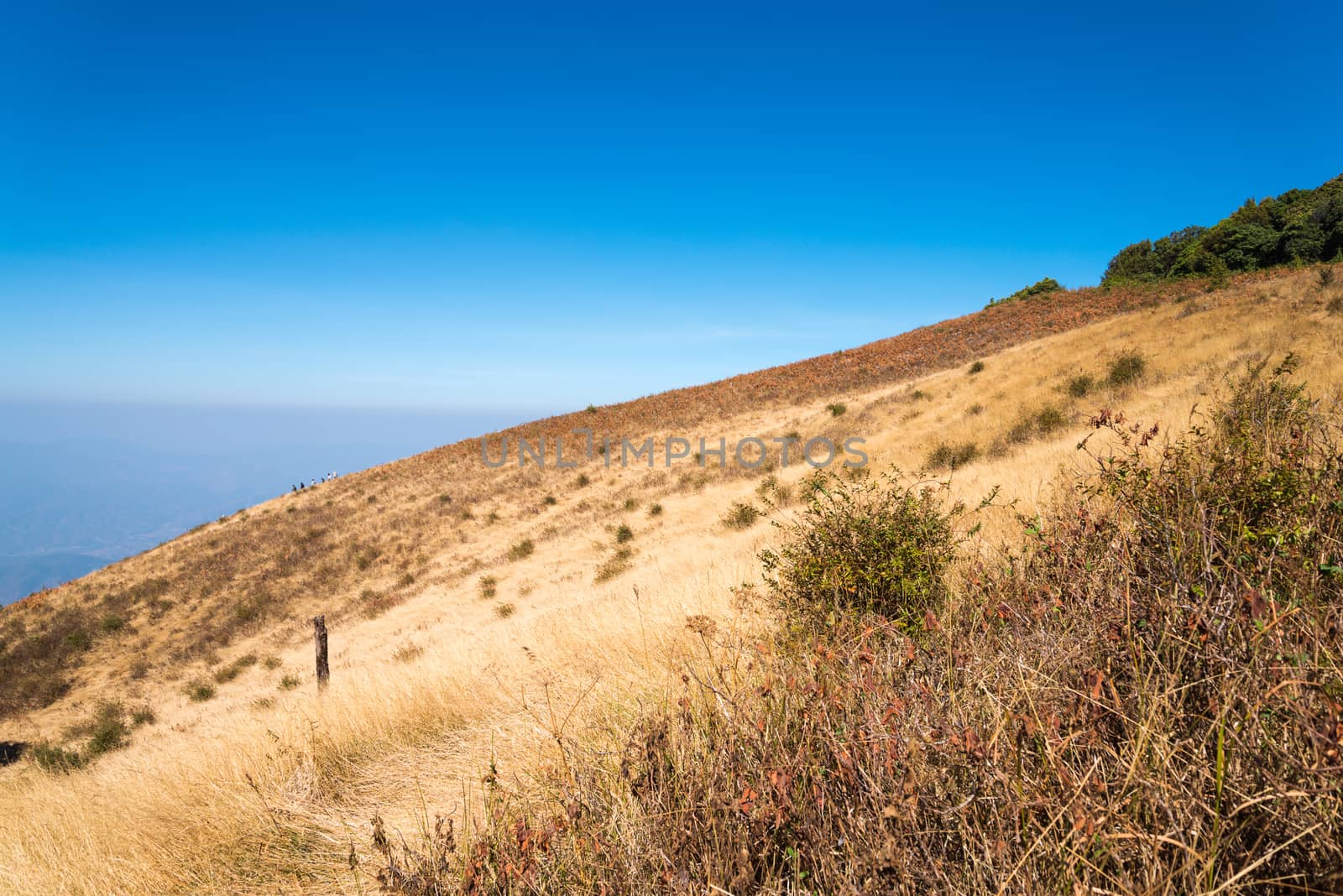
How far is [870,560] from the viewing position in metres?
4.98

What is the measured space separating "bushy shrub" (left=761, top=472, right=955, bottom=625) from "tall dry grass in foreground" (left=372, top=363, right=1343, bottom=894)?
122cm

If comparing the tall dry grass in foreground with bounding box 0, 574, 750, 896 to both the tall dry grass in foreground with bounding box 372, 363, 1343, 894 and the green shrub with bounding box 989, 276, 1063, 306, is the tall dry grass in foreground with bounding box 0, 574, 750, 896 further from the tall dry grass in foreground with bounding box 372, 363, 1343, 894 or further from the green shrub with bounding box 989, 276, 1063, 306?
the green shrub with bounding box 989, 276, 1063, 306

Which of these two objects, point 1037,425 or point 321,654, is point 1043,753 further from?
point 1037,425

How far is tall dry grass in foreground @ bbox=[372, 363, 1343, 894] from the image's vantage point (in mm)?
1403

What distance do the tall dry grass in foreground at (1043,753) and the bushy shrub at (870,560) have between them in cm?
122

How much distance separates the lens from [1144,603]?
2.26 metres

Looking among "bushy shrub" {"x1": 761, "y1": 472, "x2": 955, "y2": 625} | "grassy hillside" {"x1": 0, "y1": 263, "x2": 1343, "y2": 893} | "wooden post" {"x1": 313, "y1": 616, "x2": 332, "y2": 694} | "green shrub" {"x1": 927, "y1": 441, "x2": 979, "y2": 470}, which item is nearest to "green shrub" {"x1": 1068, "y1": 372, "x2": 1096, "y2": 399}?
"grassy hillside" {"x1": 0, "y1": 263, "x2": 1343, "y2": 893}

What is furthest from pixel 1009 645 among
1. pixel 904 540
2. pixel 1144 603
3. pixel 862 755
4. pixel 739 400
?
pixel 739 400

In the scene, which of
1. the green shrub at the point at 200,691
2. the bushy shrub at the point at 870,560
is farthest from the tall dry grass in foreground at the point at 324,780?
the green shrub at the point at 200,691

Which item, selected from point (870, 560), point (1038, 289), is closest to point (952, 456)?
point (870, 560)

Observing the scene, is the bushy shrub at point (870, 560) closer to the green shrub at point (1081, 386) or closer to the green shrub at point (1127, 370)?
the green shrub at point (1081, 386)

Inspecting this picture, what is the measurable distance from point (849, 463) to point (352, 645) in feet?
44.7

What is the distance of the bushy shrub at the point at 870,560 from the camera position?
456cm

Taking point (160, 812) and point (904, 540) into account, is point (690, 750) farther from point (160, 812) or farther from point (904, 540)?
point (160, 812)
